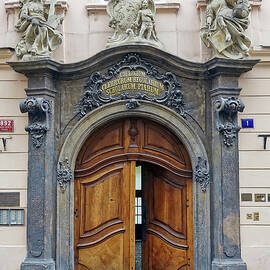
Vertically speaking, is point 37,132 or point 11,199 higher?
point 37,132

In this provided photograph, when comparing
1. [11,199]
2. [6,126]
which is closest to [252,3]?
[6,126]

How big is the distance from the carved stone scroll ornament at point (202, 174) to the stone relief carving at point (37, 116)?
2215 millimetres

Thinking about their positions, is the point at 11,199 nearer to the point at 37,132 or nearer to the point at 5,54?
the point at 37,132

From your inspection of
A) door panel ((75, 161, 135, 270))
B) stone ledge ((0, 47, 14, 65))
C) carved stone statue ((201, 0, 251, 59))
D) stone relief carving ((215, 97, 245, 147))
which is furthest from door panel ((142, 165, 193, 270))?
stone ledge ((0, 47, 14, 65))

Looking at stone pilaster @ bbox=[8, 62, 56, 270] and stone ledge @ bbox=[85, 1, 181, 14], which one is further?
stone ledge @ bbox=[85, 1, 181, 14]

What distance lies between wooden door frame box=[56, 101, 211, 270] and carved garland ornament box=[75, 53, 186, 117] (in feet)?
0.28

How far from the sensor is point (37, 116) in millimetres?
6660

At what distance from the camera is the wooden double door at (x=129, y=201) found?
684cm

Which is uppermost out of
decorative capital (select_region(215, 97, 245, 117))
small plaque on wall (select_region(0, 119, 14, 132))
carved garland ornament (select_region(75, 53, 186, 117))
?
carved garland ornament (select_region(75, 53, 186, 117))

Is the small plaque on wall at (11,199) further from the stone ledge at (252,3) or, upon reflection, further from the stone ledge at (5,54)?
the stone ledge at (252,3)

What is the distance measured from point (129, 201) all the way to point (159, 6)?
9.54ft

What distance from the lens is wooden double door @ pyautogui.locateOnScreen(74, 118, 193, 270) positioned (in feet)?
22.4

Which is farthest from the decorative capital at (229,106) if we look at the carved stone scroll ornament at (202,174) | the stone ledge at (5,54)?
the stone ledge at (5,54)

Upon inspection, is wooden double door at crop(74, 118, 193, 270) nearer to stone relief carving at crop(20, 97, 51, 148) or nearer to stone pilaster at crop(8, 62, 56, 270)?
stone pilaster at crop(8, 62, 56, 270)
